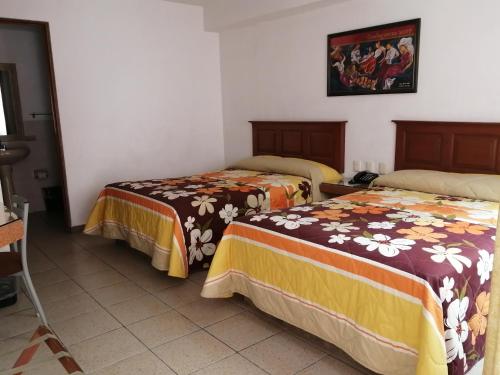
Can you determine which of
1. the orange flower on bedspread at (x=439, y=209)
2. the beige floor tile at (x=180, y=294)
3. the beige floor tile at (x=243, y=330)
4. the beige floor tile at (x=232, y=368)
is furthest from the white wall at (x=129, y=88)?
the orange flower on bedspread at (x=439, y=209)

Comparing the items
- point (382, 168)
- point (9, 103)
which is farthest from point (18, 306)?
point (9, 103)

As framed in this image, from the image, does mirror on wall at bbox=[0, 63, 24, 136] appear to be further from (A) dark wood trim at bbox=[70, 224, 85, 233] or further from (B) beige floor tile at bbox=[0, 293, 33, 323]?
(B) beige floor tile at bbox=[0, 293, 33, 323]

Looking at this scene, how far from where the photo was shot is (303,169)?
392cm

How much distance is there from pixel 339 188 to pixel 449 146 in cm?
94

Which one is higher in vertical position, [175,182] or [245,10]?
[245,10]

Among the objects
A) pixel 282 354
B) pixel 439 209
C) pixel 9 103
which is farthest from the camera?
pixel 9 103

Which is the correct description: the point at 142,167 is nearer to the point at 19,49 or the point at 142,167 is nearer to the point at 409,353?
the point at 19,49

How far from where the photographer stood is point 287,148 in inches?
182

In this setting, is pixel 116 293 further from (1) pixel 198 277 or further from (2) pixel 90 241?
(2) pixel 90 241

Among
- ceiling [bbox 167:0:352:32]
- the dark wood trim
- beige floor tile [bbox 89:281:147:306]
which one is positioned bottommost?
beige floor tile [bbox 89:281:147:306]

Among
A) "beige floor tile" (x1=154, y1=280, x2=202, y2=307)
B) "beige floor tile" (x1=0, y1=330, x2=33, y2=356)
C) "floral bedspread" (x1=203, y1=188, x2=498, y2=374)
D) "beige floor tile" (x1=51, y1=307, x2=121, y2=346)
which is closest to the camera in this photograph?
"floral bedspread" (x1=203, y1=188, x2=498, y2=374)

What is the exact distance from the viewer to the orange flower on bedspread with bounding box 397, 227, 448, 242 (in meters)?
2.03

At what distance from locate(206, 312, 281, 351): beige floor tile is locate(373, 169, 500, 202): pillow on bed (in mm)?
1521

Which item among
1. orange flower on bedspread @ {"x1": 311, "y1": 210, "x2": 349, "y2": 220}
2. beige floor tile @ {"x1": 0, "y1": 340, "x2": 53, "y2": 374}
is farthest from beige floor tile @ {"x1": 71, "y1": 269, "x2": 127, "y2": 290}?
orange flower on bedspread @ {"x1": 311, "y1": 210, "x2": 349, "y2": 220}
